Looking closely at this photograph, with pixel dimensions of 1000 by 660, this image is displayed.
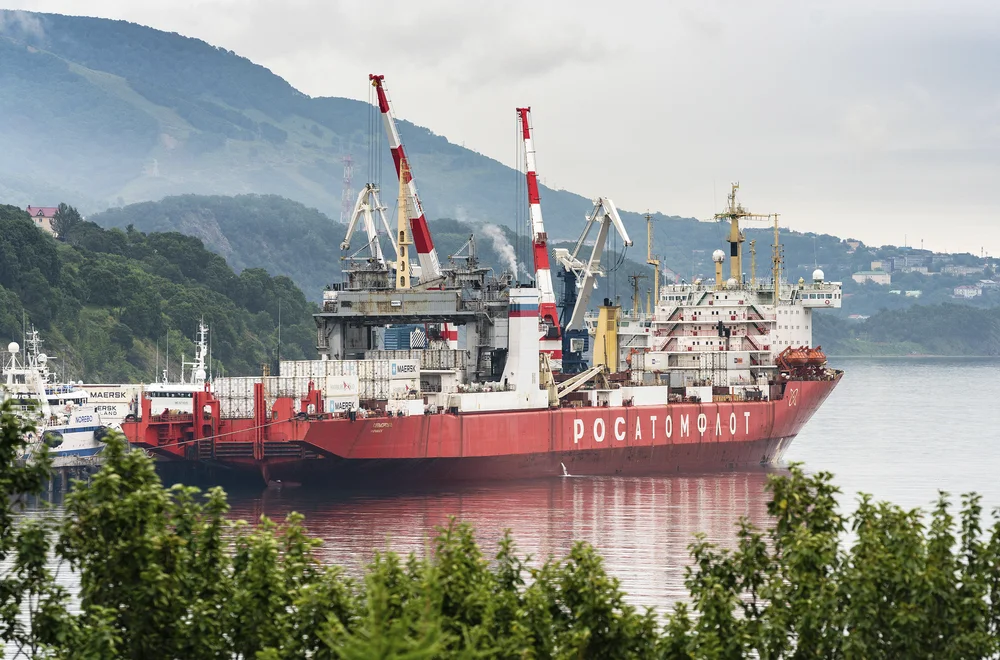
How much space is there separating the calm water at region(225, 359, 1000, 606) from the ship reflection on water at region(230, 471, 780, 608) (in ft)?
0.13

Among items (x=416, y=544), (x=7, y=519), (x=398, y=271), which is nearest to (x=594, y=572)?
(x=7, y=519)

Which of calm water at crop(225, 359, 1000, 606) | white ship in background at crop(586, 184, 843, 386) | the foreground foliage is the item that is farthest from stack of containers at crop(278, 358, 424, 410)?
the foreground foliage

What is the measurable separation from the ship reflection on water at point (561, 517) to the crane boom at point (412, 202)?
499 inches

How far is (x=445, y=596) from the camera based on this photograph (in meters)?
23.7

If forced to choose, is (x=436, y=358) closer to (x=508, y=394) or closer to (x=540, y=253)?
(x=508, y=394)

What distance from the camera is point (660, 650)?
77.7 feet

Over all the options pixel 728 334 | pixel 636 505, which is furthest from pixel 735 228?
pixel 636 505

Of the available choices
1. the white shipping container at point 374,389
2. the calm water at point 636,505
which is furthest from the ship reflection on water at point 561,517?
the white shipping container at point 374,389

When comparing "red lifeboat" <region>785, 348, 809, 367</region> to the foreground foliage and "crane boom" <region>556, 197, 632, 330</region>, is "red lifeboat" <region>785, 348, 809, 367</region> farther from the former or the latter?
the foreground foliage

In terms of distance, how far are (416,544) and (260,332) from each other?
8660 centimetres

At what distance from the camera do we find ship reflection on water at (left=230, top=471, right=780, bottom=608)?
46.2 meters

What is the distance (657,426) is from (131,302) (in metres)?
52.0

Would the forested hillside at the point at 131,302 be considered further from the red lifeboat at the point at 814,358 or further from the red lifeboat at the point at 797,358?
the red lifeboat at the point at 814,358

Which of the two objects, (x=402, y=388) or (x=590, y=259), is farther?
(x=590, y=259)
